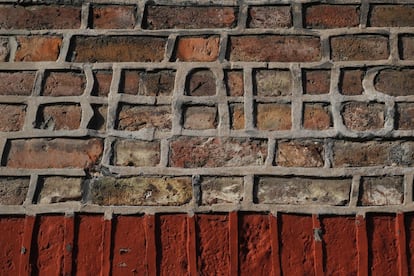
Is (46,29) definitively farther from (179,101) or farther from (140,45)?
(179,101)

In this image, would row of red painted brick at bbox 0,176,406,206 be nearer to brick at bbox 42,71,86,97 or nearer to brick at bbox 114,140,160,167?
brick at bbox 114,140,160,167

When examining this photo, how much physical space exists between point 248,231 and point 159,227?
27 centimetres

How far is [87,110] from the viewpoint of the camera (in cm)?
214

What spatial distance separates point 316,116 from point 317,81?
0.12m

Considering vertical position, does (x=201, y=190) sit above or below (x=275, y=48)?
below

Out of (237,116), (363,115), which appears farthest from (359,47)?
(237,116)

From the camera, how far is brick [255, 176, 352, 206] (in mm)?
2027

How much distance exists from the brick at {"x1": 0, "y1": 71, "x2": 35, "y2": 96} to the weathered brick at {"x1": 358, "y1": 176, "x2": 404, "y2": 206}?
43.9 inches

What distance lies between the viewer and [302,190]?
6.70 ft

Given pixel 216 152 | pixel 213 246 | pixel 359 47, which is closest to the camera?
pixel 213 246

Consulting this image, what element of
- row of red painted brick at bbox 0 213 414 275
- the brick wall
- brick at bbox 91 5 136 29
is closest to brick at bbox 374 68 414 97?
the brick wall

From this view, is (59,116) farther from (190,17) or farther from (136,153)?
(190,17)

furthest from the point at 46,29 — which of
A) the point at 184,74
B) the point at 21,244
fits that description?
the point at 21,244

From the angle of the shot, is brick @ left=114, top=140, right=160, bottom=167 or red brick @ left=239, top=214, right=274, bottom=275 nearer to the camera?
red brick @ left=239, top=214, right=274, bottom=275
